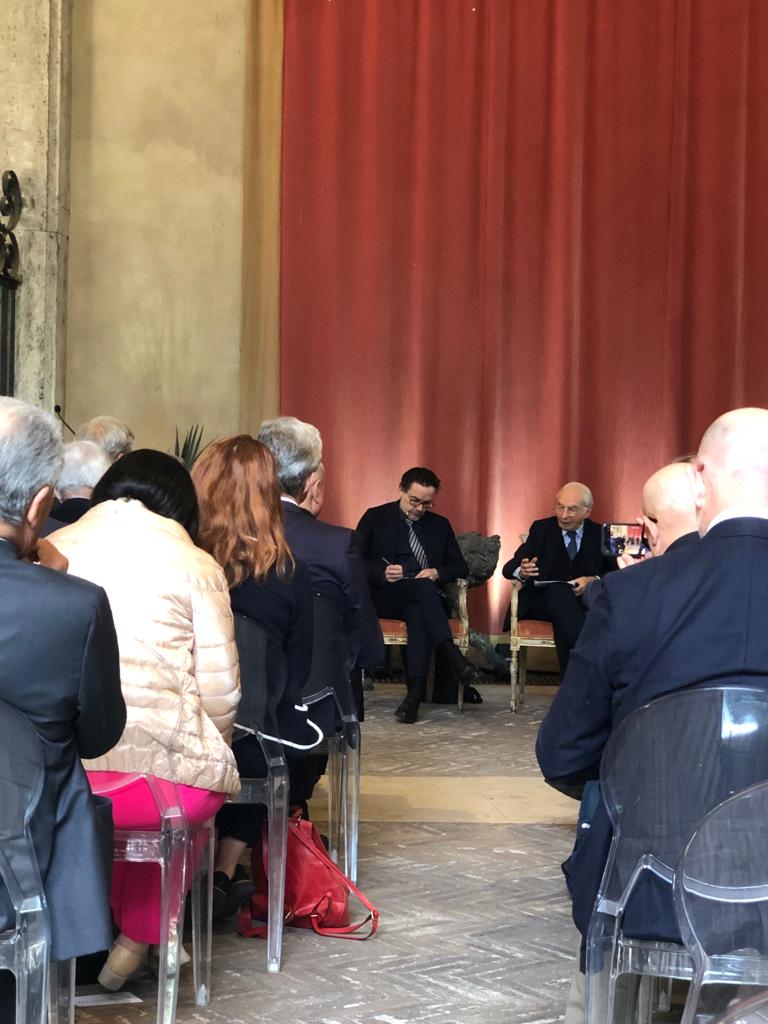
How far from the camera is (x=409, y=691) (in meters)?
7.37

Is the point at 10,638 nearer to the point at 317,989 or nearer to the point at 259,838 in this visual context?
the point at 317,989

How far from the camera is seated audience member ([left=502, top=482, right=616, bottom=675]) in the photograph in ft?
25.6

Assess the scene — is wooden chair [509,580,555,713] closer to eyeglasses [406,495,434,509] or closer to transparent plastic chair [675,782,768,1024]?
eyeglasses [406,495,434,509]

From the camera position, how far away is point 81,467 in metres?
4.59

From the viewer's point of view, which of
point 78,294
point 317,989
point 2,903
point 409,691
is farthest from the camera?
point 78,294

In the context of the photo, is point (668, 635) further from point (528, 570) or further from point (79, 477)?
point (528, 570)

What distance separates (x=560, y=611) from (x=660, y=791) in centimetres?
548

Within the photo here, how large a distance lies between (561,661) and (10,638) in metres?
5.91

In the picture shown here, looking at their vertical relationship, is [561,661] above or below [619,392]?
below

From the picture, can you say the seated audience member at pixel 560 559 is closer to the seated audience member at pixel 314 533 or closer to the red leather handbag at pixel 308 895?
the seated audience member at pixel 314 533

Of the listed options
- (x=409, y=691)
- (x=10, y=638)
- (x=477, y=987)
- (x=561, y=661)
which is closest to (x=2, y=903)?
(x=10, y=638)

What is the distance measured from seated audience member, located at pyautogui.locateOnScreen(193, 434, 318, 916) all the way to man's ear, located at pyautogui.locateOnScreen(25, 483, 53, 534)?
1.34m

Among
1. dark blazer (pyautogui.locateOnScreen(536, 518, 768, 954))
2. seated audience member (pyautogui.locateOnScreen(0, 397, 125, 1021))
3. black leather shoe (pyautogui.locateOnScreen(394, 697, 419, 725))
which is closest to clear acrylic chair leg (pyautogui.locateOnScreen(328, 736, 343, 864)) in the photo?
dark blazer (pyautogui.locateOnScreen(536, 518, 768, 954))

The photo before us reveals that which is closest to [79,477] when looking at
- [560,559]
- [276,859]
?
[276,859]
